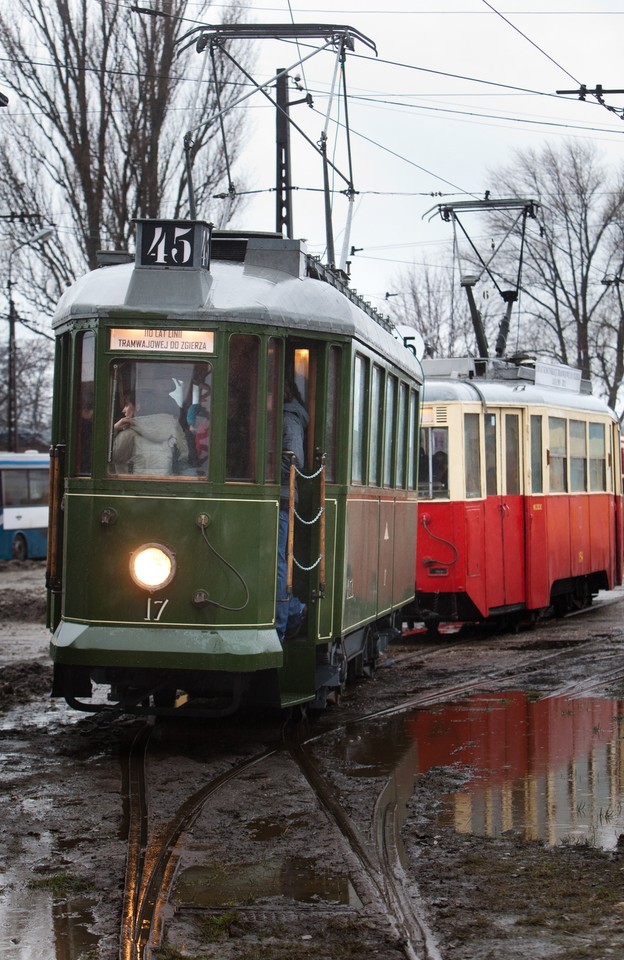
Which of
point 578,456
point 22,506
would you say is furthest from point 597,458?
point 22,506

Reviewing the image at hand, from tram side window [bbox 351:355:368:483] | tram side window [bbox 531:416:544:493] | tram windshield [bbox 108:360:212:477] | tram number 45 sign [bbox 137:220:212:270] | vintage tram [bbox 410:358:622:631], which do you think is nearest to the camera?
tram windshield [bbox 108:360:212:477]

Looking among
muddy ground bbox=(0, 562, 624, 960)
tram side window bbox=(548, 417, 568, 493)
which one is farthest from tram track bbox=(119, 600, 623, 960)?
tram side window bbox=(548, 417, 568, 493)

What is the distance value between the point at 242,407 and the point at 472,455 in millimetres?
8560

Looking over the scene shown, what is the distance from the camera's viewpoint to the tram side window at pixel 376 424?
1084 centimetres

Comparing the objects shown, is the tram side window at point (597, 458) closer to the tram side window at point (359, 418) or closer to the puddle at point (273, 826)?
the tram side window at point (359, 418)

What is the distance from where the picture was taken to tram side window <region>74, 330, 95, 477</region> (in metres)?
8.79

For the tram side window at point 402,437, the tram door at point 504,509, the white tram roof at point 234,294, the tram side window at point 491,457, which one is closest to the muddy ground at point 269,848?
the white tram roof at point 234,294

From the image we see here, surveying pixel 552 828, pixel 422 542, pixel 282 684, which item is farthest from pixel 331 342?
pixel 422 542

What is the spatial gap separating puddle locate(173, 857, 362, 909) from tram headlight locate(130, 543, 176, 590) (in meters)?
2.52

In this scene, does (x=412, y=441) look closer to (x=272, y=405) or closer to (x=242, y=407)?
(x=272, y=405)

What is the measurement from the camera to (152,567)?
861cm

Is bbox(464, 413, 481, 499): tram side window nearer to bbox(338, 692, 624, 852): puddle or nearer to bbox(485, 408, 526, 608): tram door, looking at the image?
bbox(485, 408, 526, 608): tram door

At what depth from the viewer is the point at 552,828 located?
7.10 metres

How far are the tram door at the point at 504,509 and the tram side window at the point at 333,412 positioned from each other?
303 inches
